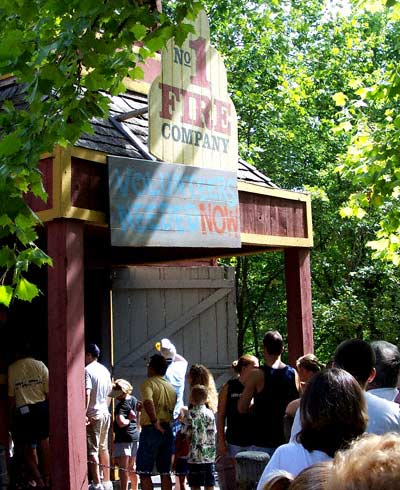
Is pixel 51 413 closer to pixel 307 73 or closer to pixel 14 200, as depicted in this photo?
pixel 14 200

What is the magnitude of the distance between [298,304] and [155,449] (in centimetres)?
237

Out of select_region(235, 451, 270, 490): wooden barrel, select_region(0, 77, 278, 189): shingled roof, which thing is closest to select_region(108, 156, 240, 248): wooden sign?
select_region(0, 77, 278, 189): shingled roof

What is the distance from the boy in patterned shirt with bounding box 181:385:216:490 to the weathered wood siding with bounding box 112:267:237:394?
8.01 ft

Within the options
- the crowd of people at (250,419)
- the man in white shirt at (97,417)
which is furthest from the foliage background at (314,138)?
the man in white shirt at (97,417)

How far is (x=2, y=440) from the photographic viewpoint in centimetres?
777

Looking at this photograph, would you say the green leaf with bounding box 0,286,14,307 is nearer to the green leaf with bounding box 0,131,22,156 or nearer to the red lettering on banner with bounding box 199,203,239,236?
the green leaf with bounding box 0,131,22,156

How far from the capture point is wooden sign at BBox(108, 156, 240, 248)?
6387mm

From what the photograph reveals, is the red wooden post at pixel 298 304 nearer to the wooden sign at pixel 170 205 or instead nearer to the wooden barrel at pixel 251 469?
the wooden sign at pixel 170 205

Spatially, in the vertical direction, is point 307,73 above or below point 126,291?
above

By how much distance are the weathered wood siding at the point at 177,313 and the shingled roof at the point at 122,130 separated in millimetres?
1814

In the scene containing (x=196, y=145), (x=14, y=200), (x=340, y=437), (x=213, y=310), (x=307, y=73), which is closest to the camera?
(x=340, y=437)

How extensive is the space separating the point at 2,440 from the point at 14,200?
4.27 m

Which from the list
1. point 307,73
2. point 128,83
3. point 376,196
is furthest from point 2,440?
point 307,73

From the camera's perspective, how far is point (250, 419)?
20.0ft
